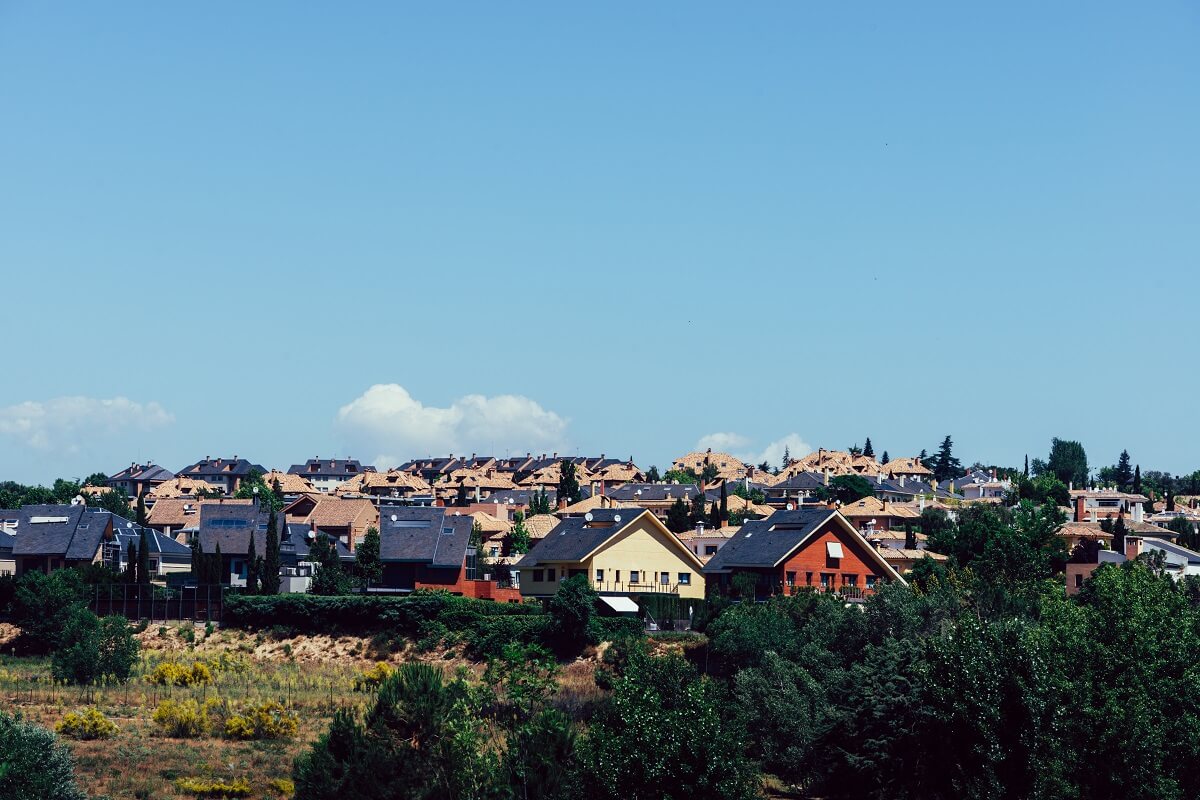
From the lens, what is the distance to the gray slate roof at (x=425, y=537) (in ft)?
297

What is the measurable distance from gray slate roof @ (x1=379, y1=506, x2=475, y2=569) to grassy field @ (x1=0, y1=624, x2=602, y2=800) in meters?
11.4

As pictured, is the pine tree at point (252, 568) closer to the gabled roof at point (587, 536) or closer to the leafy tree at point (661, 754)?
the gabled roof at point (587, 536)

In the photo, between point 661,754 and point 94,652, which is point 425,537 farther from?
point 661,754

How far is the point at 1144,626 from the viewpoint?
4931 centimetres

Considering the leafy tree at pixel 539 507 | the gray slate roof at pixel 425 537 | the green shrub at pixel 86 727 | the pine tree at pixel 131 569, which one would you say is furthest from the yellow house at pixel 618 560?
the leafy tree at pixel 539 507

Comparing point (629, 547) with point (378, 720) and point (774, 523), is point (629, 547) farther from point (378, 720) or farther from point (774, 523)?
point (378, 720)

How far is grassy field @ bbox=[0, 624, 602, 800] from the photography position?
51.2 m

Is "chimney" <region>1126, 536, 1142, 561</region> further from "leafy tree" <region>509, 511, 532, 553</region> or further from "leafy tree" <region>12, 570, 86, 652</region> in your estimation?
"leafy tree" <region>12, 570, 86, 652</region>

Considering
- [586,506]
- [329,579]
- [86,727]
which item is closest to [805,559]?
[329,579]

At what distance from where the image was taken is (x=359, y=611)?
8050 cm

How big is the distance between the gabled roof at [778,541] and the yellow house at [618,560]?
242cm

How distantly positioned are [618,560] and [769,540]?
8.67 meters

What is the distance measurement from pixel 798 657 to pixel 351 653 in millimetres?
25652

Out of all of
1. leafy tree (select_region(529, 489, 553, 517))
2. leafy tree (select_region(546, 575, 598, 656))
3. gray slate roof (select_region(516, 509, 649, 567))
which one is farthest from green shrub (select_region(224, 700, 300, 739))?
leafy tree (select_region(529, 489, 553, 517))
